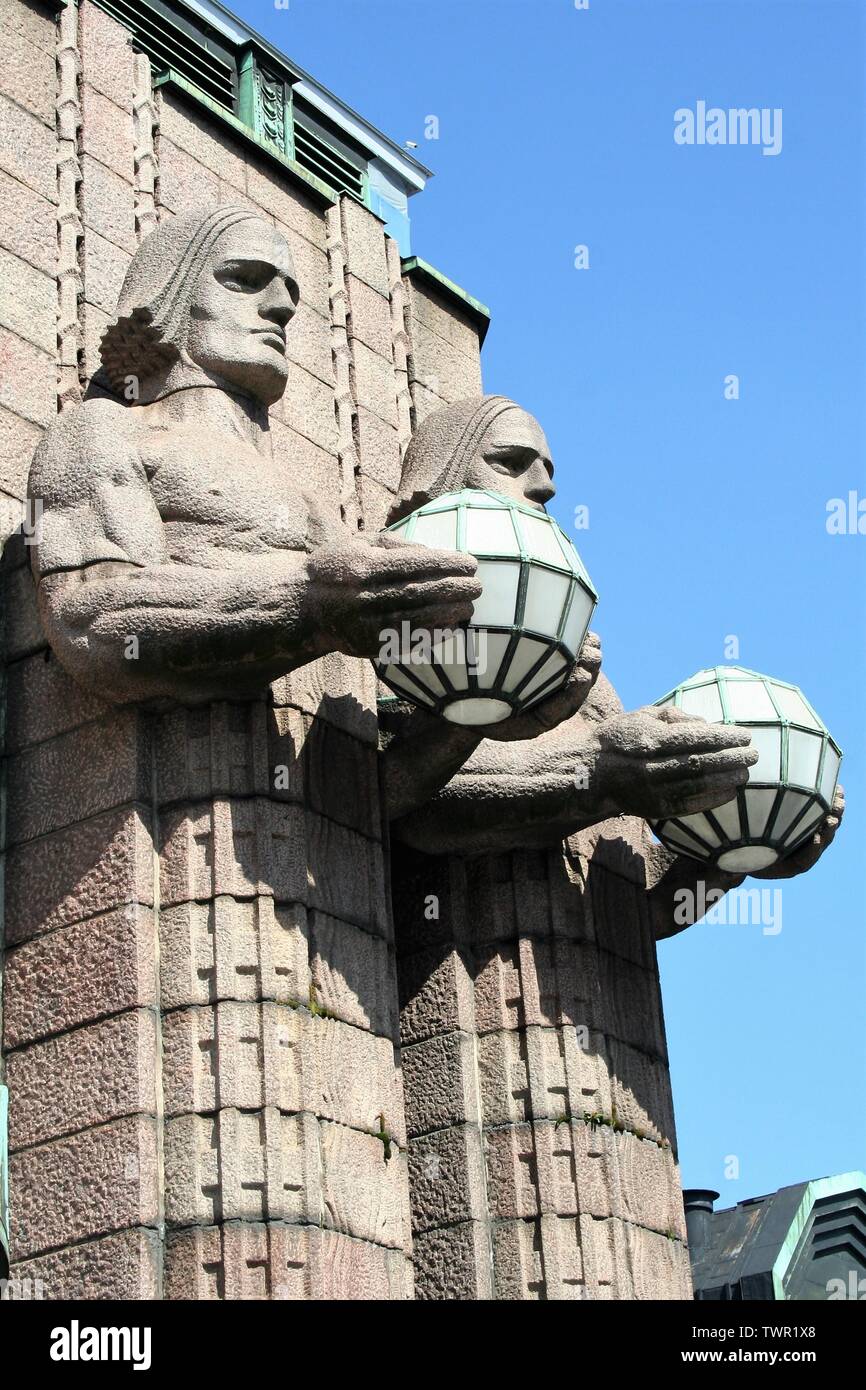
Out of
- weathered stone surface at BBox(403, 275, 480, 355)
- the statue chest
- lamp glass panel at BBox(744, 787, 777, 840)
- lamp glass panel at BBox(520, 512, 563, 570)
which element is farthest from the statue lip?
lamp glass panel at BBox(744, 787, 777, 840)

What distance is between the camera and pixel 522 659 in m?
12.4

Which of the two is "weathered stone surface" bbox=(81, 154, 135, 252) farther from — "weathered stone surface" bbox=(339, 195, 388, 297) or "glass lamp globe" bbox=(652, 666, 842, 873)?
"glass lamp globe" bbox=(652, 666, 842, 873)

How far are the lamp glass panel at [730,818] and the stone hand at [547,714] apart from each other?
36.8 inches

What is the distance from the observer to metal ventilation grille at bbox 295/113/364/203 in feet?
55.6

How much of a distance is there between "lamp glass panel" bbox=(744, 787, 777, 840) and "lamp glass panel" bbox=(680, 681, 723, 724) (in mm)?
403

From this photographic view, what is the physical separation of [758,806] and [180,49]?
19.7ft

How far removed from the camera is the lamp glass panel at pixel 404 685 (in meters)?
12.4

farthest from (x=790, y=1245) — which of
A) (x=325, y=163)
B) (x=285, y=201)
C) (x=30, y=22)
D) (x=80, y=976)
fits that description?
(x=30, y=22)

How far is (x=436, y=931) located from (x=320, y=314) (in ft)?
12.8

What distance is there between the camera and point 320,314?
51.8ft
